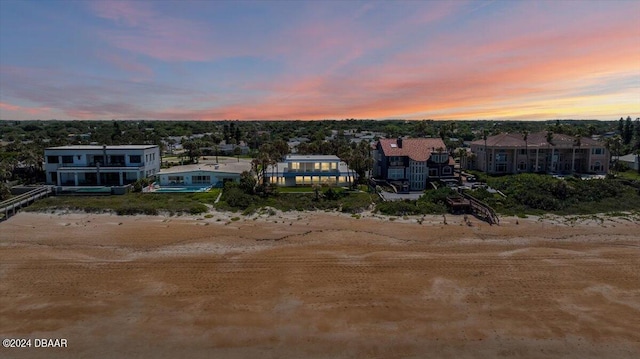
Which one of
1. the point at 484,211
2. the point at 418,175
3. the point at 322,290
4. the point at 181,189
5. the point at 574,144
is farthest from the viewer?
the point at 574,144

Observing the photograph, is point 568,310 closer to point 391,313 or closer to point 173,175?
point 391,313

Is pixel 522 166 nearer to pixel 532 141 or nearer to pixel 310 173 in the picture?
pixel 532 141

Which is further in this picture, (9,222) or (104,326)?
(9,222)

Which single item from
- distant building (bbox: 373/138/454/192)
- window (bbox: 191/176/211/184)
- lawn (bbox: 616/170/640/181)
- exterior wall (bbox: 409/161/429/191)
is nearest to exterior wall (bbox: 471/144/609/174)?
lawn (bbox: 616/170/640/181)

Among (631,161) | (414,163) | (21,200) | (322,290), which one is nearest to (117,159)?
(21,200)

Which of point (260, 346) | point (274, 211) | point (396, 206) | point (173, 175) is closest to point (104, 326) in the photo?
point (260, 346)

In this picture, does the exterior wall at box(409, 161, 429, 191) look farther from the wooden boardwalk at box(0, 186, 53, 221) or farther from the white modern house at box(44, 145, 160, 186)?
the wooden boardwalk at box(0, 186, 53, 221)
